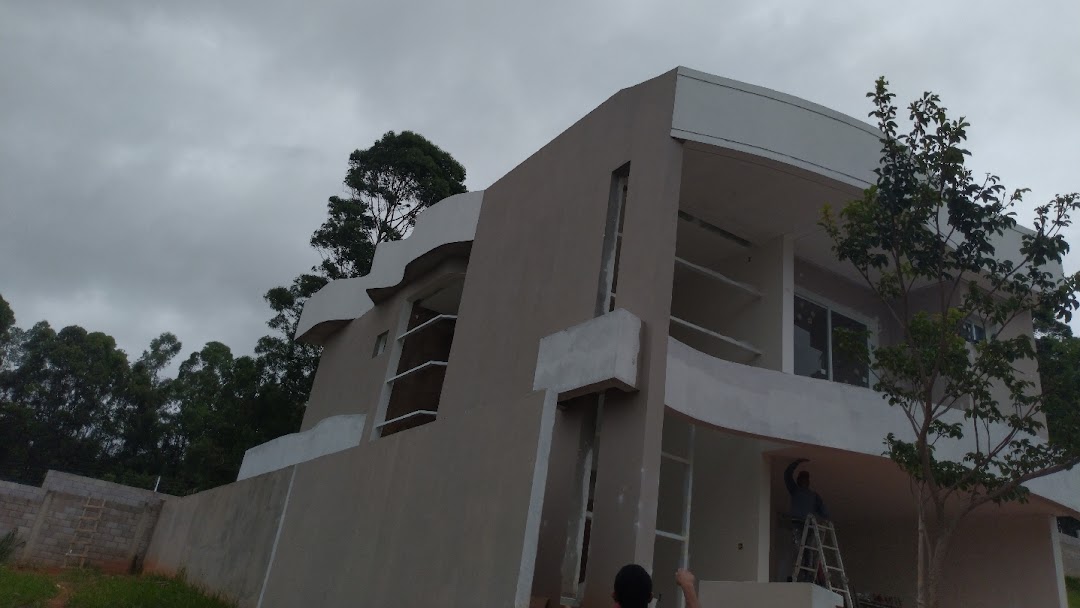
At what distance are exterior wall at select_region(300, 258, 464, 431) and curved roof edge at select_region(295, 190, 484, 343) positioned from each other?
30cm

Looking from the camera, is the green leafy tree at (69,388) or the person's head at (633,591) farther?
the green leafy tree at (69,388)

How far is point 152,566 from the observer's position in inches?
631

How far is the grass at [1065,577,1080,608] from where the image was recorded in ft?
57.4

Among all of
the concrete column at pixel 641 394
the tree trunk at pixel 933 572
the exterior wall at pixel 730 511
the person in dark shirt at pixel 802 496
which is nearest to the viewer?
the tree trunk at pixel 933 572

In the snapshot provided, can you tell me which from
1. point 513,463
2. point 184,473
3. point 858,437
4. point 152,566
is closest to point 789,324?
point 858,437

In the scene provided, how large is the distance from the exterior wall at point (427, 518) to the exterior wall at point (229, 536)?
63 cm

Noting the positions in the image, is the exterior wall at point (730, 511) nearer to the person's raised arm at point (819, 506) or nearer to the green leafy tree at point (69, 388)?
the person's raised arm at point (819, 506)

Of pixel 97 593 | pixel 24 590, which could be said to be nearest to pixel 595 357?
pixel 97 593

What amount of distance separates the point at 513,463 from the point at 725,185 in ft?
16.0

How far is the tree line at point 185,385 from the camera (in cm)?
2427

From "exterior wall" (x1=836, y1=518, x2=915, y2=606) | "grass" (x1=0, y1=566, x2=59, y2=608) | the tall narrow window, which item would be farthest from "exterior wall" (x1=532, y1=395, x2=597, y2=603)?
"grass" (x1=0, y1=566, x2=59, y2=608)

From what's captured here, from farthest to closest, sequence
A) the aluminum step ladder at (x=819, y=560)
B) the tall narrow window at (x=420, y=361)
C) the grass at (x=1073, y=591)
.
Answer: the grass at (x=1073, y=591)
the tall narrow window at (x=420, y=361)
the aluminum step ladder at (x=819, y=560)

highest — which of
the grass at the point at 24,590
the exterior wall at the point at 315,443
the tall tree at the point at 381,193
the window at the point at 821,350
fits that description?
the tall tree at the point at 381,193

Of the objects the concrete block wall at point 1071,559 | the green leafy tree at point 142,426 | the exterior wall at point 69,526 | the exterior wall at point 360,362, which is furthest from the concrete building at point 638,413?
the green leafy tree at point 142,426
